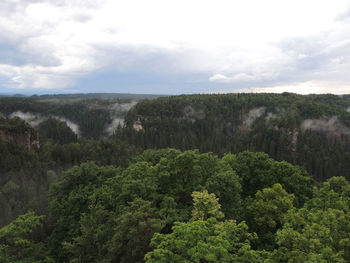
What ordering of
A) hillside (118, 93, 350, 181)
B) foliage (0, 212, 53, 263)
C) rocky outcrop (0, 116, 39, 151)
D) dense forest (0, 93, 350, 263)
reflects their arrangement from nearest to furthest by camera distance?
1. dense forest (0, 93, 350, 263)
2. foliage (0, 212, 53, 263)
3. rocky outcrop (0, 116, 39, 151)
4. hillside (118, 93, 350, 181)

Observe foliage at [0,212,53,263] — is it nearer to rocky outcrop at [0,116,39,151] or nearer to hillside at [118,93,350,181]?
rocky outcrop at [0,116,39,151]

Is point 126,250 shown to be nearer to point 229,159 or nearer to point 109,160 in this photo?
point 229,159

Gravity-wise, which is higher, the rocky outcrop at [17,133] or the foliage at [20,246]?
the rocky outcrop at [17,133]

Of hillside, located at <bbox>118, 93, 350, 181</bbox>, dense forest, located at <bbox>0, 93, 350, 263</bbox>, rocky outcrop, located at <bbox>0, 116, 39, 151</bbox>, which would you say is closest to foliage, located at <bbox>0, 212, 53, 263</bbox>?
dense forest, located at <bbox>0, 93, 350, 263</bbox>

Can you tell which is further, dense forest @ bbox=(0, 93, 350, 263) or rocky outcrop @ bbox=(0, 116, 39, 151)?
rocky outcrop @ bbox=(0, 116, 39, 151)

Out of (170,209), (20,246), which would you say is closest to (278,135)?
(170,209)

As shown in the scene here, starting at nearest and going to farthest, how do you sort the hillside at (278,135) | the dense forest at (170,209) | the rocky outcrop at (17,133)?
the dense forest at (170,209)
the rocky outcrop at (17,133)
the hillside at (278,135)

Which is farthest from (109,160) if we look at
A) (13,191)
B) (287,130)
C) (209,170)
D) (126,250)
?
(287,130)

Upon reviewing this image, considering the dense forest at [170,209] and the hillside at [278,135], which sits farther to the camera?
the hillside at [278,135]

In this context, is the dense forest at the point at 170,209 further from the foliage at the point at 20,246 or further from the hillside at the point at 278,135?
the hillside at the point at 278,135

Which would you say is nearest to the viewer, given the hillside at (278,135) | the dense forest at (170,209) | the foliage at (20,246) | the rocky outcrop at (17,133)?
the dense forest at (170,209)

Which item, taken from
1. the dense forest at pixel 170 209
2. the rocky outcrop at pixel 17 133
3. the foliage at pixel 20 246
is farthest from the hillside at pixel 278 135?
the foliage at pixel 20 246
